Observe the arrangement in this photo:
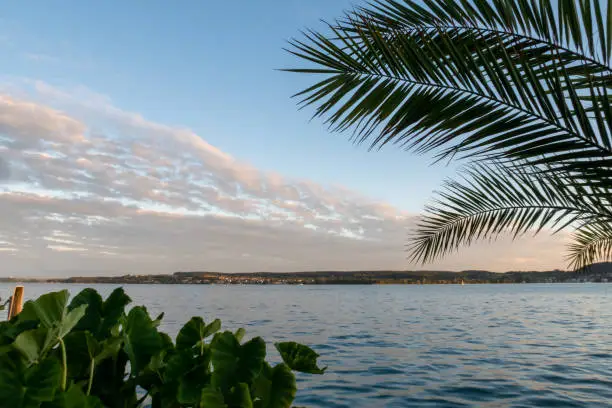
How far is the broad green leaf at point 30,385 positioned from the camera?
1.21m

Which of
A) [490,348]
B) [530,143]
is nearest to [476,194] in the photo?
[530,143]

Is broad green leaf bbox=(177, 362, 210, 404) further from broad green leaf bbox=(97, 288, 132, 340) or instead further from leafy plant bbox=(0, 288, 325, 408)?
broad green leaf bbox=(97, 288, 132, 340)

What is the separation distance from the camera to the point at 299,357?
1.70 m

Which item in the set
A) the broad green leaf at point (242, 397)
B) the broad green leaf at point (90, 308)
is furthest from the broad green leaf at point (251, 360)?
the broad green leaf at point (90, 308)

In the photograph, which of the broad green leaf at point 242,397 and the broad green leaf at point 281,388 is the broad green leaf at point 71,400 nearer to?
the broad green leaf at point 242,397

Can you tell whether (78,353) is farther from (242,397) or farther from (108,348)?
(242,397)

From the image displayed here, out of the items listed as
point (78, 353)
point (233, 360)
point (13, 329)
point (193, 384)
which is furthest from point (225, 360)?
point (13, 329)

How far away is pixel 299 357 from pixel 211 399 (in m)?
0.38

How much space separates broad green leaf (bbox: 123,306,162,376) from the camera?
1601 millimetres

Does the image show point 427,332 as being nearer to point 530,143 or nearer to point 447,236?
point 447,236

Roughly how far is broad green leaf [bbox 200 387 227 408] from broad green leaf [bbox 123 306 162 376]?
309 mm

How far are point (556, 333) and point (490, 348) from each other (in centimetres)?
697

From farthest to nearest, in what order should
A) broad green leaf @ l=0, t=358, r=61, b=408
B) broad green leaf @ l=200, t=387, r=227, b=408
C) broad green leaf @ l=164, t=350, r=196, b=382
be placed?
1. broad green leaf @ l=164, t=350, r=196, b=382
2. broad green leaf @ l=200, t=387, r=227, b=408
3. broad green leaf @ l=0, t=358, r=61, b=408

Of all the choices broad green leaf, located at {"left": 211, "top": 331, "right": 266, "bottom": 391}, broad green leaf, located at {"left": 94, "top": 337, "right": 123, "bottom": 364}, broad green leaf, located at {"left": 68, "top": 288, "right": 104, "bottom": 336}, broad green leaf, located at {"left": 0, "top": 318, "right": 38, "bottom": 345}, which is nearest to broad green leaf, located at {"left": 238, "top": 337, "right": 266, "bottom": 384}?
broad green leaf, located at {"left": 211, "top": 331, "right": 266, "bottom": 391}
